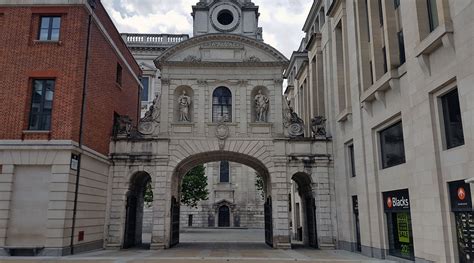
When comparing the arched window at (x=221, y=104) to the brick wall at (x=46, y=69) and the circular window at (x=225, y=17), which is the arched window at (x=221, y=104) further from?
the circular window at (x=225, y=17)

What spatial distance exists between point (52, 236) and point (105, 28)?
1206 cm

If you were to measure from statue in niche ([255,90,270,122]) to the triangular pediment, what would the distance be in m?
2.27

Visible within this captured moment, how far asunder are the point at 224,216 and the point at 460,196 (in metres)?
46.4

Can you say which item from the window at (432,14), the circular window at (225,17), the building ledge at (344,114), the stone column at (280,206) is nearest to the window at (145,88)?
the circular window at (225,17)

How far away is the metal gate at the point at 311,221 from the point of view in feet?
79.4

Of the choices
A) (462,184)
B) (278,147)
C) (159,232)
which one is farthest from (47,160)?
(462,184)

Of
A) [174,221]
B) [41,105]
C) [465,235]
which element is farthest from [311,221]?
[41,105]

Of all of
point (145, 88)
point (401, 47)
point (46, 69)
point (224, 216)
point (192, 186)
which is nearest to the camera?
point (401, 47)

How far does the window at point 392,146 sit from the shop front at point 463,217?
3.87 m

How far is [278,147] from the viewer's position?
24141 mm

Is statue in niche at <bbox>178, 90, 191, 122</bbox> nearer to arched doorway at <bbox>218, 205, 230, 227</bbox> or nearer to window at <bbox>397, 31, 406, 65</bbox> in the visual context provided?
window at <bbox>397, 31, 406, 65</bbox>

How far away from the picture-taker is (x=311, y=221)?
995 inches

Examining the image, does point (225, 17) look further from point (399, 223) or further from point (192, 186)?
point (399, 223)

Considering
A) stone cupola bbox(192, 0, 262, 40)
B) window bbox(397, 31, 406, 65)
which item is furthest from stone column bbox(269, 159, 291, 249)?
stone cupola bbox(192, 0, 262, 40)
